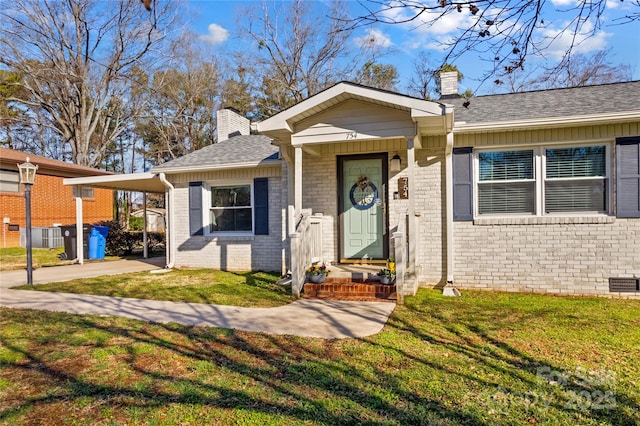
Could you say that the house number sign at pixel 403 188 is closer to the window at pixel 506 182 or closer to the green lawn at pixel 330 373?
the window at pixel 506 182

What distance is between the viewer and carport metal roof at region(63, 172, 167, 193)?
408 inches

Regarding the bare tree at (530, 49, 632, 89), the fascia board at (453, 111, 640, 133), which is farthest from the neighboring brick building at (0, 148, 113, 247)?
the bare tree at (530, 49, 632, 89)

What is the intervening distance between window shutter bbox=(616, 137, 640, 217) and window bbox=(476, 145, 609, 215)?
0.65ft

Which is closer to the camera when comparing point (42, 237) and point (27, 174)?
point (27, 174)

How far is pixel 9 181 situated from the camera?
1575cm

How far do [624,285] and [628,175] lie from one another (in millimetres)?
1766

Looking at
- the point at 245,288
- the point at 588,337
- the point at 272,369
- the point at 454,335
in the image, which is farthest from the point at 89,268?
the point at 588,337

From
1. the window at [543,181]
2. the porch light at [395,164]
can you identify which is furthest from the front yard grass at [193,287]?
the window at [543,181]

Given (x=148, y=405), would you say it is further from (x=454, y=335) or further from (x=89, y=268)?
(x=89, y=268)

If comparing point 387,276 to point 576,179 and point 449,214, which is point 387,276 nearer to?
point 449,214

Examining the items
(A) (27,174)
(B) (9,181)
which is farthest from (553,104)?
(B) (9,181)

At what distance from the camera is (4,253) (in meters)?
14.1

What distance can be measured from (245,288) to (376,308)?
8.79ft

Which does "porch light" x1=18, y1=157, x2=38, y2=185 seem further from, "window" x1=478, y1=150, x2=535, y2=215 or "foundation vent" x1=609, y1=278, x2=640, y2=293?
"foundation vent" x1=609, y1=278, x2=640, y2=293
